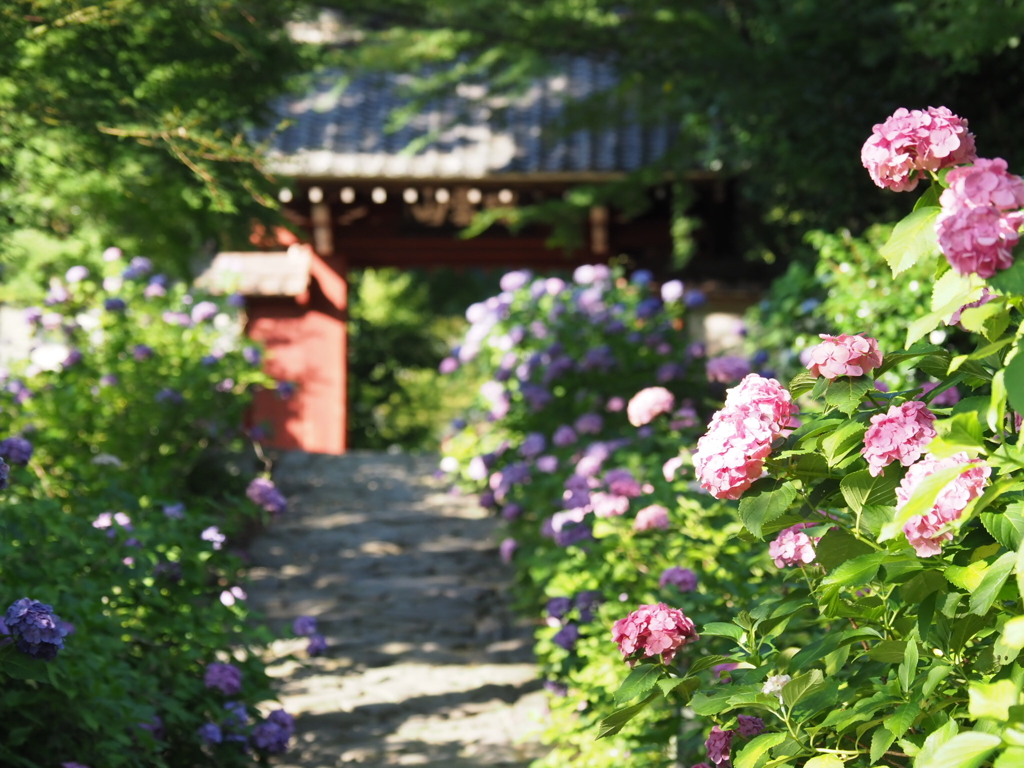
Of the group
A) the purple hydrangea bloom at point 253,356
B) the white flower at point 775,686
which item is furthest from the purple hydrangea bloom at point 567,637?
the purple hydrangea bloom at point 253,356

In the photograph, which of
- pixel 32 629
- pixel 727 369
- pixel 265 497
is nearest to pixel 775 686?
pixel 32 629

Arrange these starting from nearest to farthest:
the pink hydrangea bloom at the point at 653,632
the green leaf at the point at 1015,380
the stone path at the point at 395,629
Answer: the green leaf at the point at 1015,380 → the pink hydrangea bloom at the point at 653,632 → the stone path at the point at 395,629

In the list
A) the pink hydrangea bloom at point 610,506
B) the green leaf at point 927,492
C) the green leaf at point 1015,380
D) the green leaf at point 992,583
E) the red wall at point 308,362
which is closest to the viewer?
the green leaf at point 1015,380

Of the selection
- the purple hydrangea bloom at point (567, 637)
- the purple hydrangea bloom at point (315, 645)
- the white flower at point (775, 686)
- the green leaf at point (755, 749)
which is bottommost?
the purple hydrangea bloom at point (315, 645)

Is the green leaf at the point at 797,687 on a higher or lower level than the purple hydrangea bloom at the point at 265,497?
higher

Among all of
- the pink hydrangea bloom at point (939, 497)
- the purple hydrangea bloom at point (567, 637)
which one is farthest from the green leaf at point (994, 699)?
the purple hydrangea bloom at point (567, 637)

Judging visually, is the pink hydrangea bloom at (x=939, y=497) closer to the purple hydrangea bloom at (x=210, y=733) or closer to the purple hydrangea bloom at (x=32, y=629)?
the purple hydrangea bloom at (x=32, y=629)

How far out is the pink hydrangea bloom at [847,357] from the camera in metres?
1.98

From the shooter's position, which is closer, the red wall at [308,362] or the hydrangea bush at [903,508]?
the hydrangea bush at [903,508]

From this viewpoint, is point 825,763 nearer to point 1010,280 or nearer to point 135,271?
point 1010,280

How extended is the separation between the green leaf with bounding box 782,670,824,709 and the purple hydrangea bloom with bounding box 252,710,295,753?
2.18 meters

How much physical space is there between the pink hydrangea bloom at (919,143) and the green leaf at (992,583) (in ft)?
2.09

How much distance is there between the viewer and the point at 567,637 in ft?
12.8

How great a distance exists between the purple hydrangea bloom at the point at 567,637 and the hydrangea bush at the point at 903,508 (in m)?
1.70
